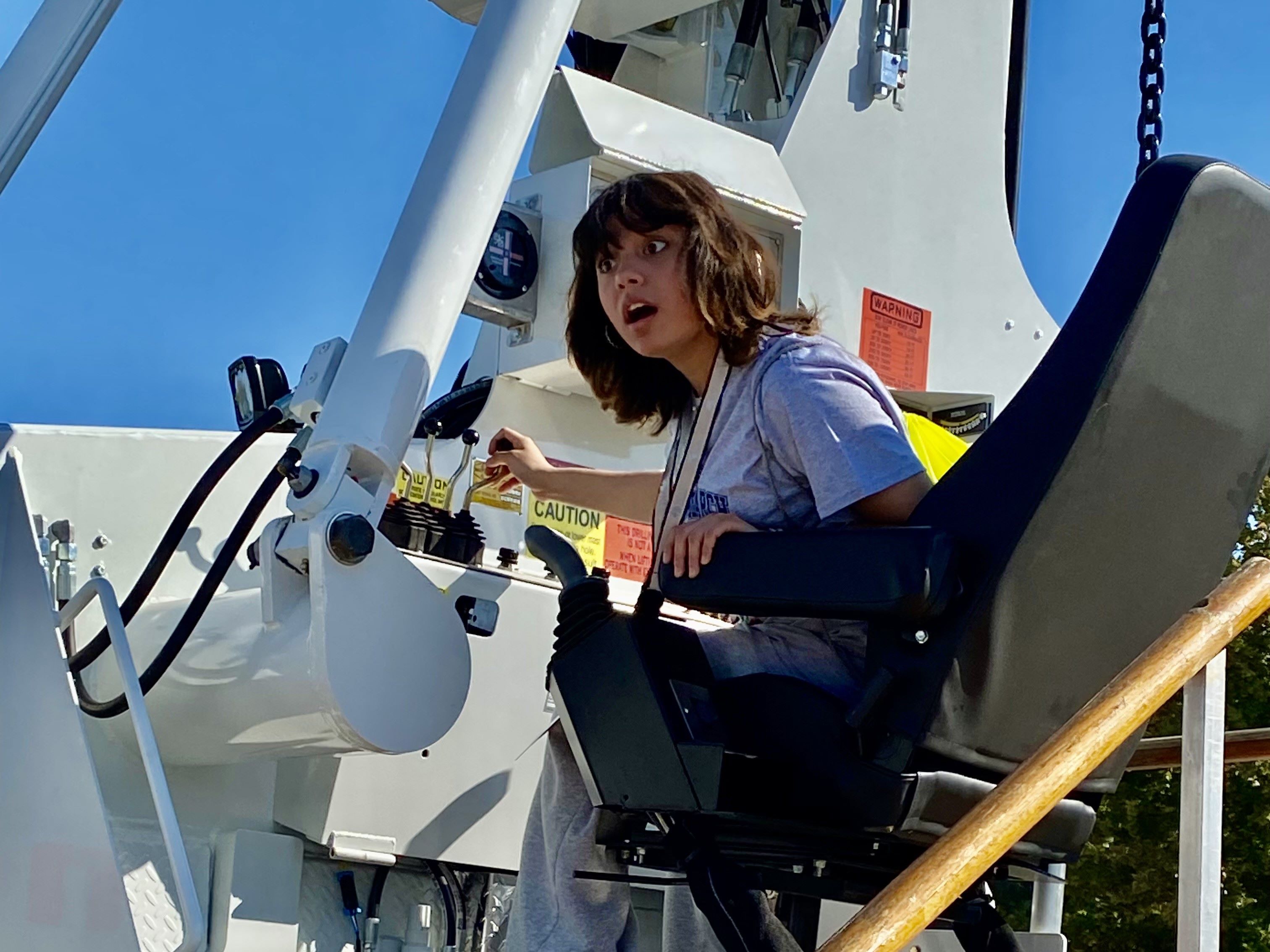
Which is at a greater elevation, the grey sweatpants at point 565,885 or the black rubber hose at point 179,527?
the black rubber hose at point 179,527

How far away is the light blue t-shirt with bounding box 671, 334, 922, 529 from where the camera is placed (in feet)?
5.87

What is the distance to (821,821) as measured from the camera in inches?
65.5

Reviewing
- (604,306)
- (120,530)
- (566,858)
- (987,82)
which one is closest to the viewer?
(566,858)

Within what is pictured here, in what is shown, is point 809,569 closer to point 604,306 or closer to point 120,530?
point 604,306

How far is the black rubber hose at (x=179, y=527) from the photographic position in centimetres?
216

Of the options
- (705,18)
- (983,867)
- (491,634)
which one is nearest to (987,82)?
(705,18)

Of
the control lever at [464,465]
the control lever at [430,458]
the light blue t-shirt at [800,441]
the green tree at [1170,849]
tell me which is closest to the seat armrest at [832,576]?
the light blue t-shirt at [800,441]

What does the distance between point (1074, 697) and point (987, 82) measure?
2.86 m

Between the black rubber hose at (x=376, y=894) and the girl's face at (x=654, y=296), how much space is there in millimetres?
964

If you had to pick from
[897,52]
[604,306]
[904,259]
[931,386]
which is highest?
[897,52]

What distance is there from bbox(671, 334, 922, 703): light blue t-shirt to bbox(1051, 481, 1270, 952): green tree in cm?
829

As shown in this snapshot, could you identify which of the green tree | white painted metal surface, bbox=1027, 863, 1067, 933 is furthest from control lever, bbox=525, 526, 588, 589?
the green tree

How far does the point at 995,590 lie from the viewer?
1588mm

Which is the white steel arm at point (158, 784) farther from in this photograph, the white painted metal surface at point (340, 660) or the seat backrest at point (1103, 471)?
the seat backrest at point (1103, 471)
